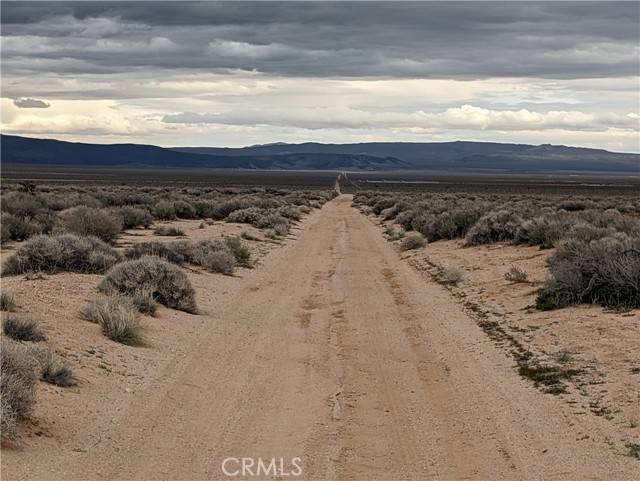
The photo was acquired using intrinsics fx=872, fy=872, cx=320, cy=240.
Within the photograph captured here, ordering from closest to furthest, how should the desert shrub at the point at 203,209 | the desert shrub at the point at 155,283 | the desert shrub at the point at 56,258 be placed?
the desert shrub at the point at 155,283 → the desert shrub at the point at 56,258 → the desert shrub at the point at 203,209

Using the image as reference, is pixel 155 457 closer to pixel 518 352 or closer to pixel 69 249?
pixel 518 352

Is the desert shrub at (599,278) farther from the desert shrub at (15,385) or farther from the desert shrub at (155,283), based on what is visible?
the desert shrub at (15,385)

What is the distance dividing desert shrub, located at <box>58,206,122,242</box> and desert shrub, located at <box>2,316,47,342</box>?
17430 mm

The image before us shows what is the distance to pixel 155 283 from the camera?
1661 cm

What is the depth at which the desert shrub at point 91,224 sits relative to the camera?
96.8 feet

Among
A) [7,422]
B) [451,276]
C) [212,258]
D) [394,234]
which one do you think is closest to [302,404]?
[7,422]

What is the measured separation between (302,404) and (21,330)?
157 inches

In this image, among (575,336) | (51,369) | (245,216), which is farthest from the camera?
(245,216)

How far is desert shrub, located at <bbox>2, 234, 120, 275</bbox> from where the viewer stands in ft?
62.6

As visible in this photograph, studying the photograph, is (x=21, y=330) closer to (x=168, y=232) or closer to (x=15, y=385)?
(x=15, y=385)

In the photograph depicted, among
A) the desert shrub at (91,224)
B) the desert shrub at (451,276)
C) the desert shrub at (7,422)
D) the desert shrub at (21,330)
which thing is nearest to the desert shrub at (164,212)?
the desert shrub at (91,224)

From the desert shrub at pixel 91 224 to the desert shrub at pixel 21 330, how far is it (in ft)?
57.2

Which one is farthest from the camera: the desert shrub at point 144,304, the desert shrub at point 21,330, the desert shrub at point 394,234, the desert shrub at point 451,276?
the desert shrub at point 394,234

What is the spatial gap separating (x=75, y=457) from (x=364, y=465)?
2.70m
